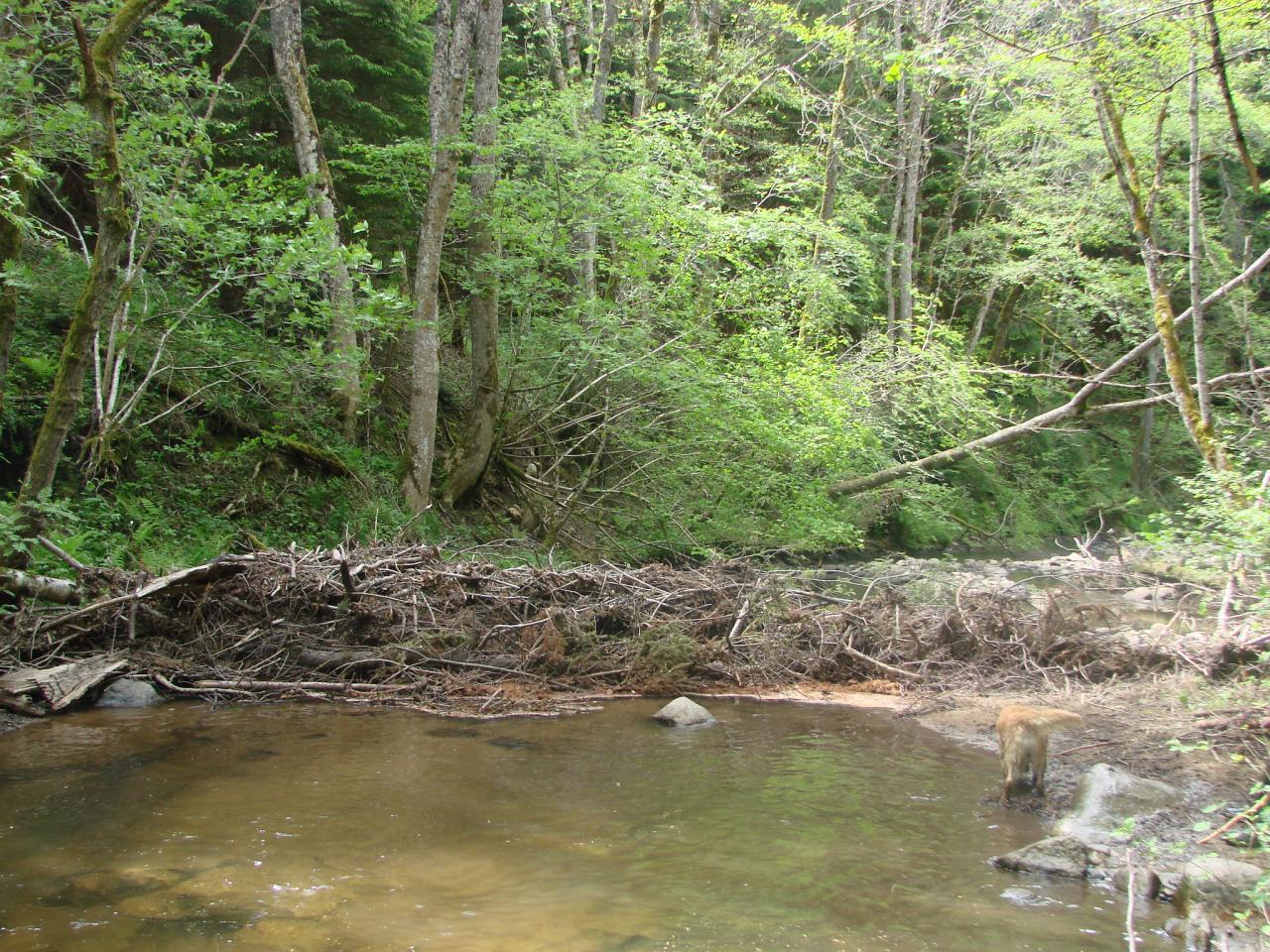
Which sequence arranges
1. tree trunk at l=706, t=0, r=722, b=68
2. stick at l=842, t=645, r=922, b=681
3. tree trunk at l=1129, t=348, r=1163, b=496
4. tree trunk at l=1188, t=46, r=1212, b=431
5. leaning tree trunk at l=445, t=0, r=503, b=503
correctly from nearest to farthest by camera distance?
tree trunk at l=1188, t=46, r=1212, b=431
stick at l=842, t=645, r=922, b=681
leaning tree trunk at l=445, t=0, r=503, b=503
tree trunk at l=706, t=0, r=722, b=68
tree trunk at l=1129, t=348, r=1163, b=496

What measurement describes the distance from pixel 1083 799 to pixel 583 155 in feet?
32.5

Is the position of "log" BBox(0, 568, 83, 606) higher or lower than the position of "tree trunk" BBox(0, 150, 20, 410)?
lower

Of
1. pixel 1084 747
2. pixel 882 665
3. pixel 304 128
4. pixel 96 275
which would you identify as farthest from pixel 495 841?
pixel 304 128

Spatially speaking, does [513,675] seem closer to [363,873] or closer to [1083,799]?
[363,873]

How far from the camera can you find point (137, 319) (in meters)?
10.6

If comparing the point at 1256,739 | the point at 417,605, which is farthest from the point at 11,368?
the point at 1256,739

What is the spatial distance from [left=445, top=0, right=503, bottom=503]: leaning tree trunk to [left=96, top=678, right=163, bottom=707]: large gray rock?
237 inches

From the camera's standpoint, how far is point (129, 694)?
7.88 m

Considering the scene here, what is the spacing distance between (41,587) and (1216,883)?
872 centimetres

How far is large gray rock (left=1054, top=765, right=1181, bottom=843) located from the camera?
227 inches

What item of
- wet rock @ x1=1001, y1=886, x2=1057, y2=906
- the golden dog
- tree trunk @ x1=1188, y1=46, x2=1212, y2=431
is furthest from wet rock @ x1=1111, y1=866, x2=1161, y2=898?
tree trunk @ x1=1188, y1=46, x2=1212, y2=431

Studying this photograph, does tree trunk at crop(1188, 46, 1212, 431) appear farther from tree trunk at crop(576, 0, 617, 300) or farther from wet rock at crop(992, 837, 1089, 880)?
tree trunk at crop(576, 0, 617, 300)

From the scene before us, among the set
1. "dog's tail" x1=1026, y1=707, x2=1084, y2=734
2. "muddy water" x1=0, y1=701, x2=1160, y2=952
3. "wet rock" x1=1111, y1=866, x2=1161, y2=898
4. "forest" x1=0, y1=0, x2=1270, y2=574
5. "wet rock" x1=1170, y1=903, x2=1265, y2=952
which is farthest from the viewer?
"forest" x1=0, y1=0, x2=1270, y2=574

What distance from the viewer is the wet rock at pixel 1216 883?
4613 mm
